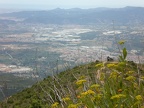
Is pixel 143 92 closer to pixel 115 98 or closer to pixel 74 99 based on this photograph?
pixel 115 98

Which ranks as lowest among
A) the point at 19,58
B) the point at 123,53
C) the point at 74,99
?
the point at 19,58

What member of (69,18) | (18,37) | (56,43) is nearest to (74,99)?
(56,43)

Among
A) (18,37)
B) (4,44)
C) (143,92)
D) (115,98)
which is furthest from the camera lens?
(18,37)

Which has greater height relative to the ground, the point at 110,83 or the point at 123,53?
the point at 123,53

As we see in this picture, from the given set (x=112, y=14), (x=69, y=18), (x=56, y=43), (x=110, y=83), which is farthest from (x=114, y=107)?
(x=69, y=18)

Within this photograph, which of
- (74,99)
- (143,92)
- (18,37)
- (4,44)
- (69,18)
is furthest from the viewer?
(69,18)

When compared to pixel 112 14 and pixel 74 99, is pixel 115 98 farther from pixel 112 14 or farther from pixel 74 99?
pixel 112 14

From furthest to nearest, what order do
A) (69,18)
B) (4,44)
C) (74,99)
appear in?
(69,18) < (4,44) < (74,99)

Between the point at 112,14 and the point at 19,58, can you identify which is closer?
the point at 19,58

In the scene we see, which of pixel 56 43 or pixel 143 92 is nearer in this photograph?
pixel 143 92
